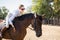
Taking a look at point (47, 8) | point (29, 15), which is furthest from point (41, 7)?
point (29, 15)

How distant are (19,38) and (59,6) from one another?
55479 millimetres

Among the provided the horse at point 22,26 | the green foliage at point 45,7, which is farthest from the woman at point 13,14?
the green foliage at point 45,7

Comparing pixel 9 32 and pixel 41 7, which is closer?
pixel 9 32

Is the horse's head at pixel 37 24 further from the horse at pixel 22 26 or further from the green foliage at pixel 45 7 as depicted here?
the green foliage at pixel 45 7

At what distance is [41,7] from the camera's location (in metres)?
75.1

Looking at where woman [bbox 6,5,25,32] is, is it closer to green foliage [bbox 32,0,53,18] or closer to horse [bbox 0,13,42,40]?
horse [bbox 0,13,42,40]

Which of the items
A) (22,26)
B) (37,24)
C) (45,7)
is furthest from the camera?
(45,7)

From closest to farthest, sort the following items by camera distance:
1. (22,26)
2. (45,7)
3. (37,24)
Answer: (37,24) → (22,26) → (45,7)

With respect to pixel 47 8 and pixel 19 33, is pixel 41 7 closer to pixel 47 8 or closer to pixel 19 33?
pixel 47 8

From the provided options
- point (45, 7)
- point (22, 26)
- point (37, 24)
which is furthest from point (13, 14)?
point (45, 7)

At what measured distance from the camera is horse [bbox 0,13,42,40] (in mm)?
9211

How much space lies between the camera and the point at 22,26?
373 inches

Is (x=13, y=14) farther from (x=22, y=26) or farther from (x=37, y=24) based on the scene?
(x=37, y=24)

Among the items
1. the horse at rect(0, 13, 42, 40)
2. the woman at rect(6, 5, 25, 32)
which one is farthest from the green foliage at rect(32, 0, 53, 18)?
the woman at rect(6, 5, 25, 32)
